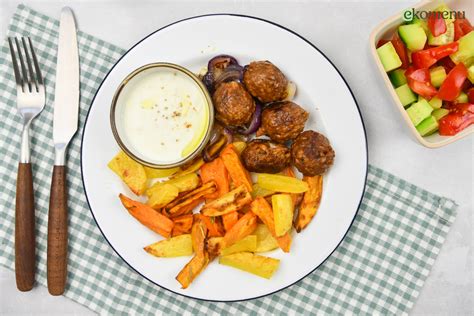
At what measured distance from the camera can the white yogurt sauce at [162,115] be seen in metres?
2.42

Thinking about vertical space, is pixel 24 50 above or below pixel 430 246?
above

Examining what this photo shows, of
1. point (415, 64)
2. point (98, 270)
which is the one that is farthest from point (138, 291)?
point (415, 64)

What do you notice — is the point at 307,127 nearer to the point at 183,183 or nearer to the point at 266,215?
the point at 266,215

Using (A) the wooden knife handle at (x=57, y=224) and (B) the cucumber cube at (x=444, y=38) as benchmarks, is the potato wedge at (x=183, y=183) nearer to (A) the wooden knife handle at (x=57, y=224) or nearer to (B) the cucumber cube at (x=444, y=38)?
(A) the wooden knife handle at (x=57, y=224)

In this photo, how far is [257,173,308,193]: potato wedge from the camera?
2.45m

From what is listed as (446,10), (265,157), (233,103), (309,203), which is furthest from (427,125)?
(233,103)

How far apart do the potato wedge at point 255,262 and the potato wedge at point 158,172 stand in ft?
1.49

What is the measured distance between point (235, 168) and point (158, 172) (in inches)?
14.4

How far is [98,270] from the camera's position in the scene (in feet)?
8.95

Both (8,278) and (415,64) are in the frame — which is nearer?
(415,64)

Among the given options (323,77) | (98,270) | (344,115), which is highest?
(323,77)

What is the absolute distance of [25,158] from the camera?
2652 millimetres

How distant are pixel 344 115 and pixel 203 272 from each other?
37.0 inches

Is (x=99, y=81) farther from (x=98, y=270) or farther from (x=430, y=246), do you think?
(x=430, y=246)
